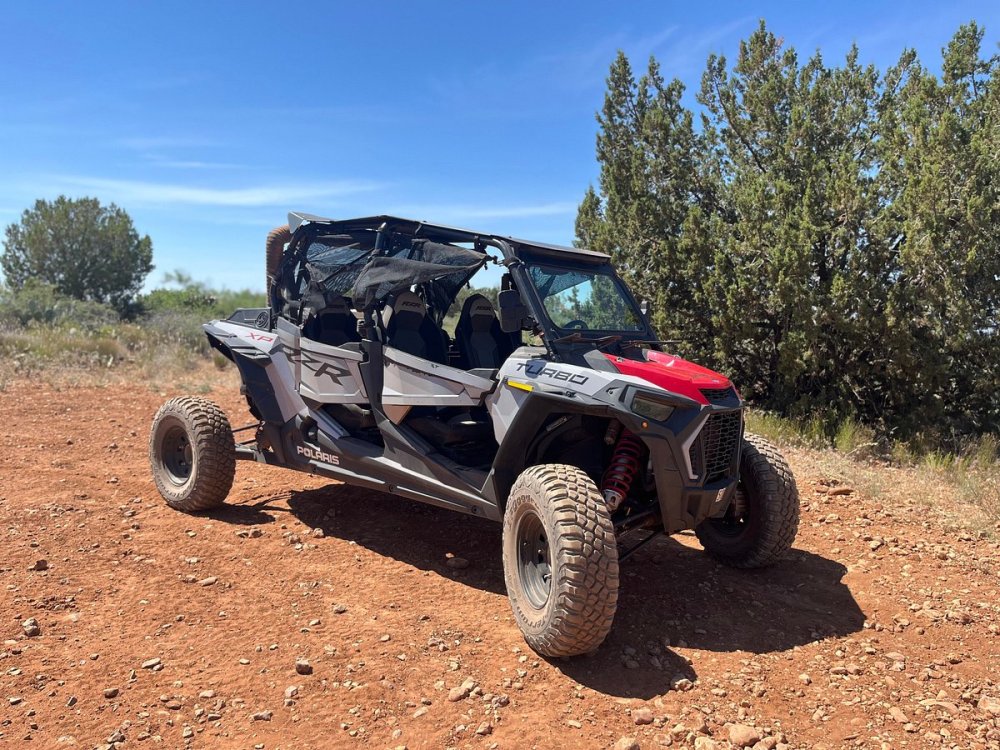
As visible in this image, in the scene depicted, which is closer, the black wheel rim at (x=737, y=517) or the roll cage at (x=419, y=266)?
the roll cage at (x=419, y=266)

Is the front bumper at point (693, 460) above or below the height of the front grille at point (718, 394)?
below

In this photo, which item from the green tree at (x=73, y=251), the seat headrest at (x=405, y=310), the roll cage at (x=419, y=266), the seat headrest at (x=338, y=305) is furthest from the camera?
the green tree at (x=73, y=251)

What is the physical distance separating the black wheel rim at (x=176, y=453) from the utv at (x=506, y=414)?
0.06ft

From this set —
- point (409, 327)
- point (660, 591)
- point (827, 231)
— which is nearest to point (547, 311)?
point (409, 327)

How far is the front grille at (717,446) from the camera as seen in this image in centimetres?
398

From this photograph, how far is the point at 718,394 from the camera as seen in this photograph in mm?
4125

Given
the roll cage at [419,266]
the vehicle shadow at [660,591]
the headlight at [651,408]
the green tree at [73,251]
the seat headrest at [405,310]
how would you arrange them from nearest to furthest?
the vehicle shadow at [660,591] < the headlight at [651,408] < the roll cage at [419,266] < the seat headrest at [405,310] < the green tree at [73,251]

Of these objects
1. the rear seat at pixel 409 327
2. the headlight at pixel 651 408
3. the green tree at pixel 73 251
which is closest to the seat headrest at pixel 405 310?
the rear seat at pixel 409 327

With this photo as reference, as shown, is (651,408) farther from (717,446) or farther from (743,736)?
(743,736)

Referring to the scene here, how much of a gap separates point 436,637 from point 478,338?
2314 millimetres

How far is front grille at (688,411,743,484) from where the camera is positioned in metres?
3.98

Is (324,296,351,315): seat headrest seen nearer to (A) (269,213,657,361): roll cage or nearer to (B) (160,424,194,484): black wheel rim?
(A) (269,213,657,361): roll cage

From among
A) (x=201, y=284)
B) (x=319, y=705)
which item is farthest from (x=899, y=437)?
(x=201, y=284)

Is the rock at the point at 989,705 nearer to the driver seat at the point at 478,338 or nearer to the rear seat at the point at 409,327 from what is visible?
the driver seat at the point at 478,338
